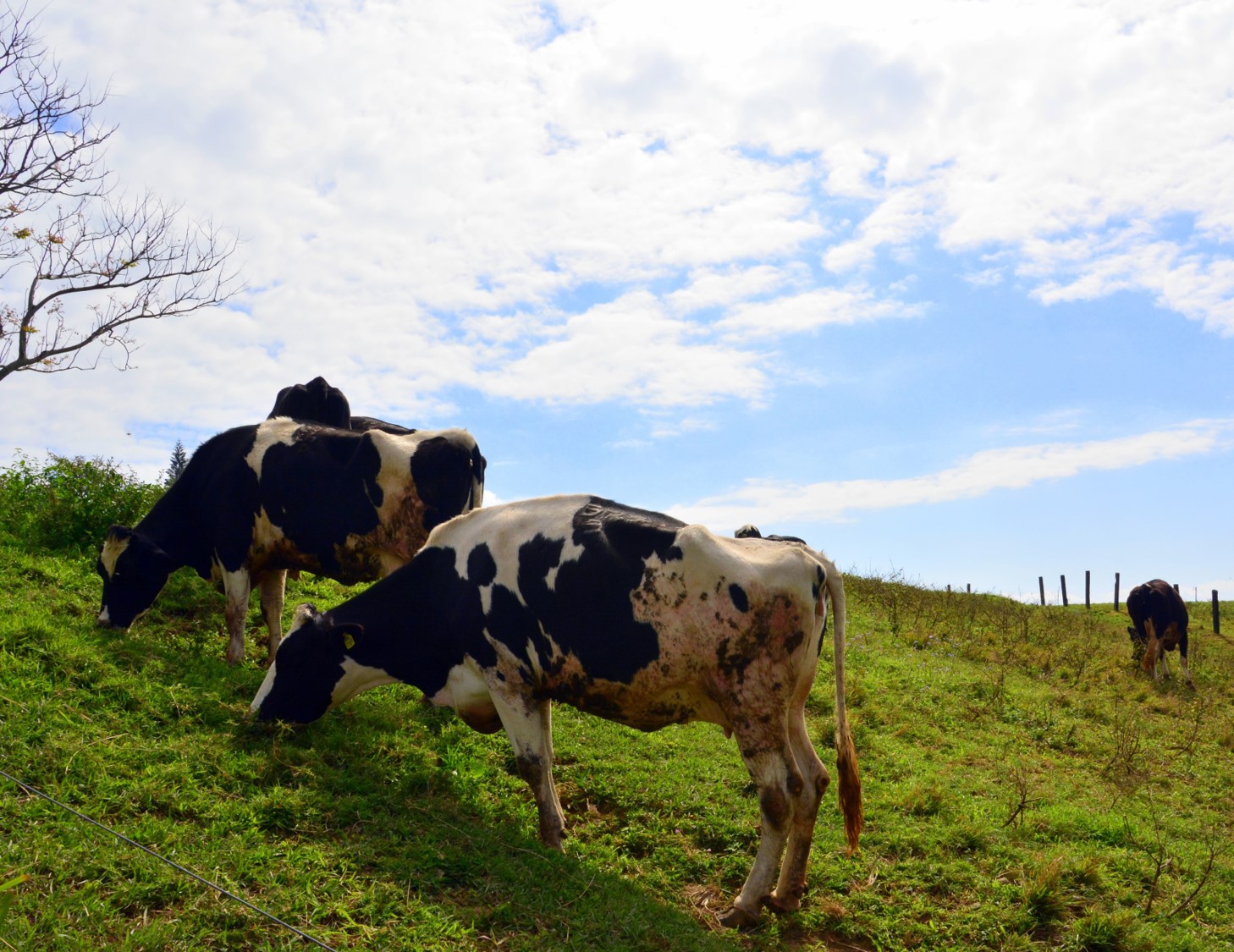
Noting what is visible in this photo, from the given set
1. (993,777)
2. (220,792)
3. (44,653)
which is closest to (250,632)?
(44,653)

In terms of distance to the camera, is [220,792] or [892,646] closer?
[220,792]

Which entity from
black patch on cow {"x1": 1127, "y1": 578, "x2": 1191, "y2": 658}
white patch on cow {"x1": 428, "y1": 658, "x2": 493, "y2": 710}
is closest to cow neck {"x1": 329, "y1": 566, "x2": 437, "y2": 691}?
white patch on cow {"x1": 428, "y1": 658, "x2": 493, "y2": 710}

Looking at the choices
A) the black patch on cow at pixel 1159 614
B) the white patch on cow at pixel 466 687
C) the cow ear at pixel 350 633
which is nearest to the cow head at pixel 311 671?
the cow ear at pixel 350 633

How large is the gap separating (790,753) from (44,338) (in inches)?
772

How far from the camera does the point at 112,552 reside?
400 inches

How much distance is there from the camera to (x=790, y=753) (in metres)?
6.30

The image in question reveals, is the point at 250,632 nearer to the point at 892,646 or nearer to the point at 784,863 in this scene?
the point at 784,863

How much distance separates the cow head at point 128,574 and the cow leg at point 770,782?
6996mm

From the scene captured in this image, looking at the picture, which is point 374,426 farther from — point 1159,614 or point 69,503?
point 1159,614

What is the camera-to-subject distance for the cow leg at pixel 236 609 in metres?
9.85

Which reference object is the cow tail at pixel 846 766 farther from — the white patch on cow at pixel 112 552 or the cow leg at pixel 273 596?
the white patch on cow at pixel 112 552

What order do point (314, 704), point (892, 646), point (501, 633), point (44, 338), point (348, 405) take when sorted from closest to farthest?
point (501, 633) → point (314, 704) → point (348, 405) → point (892, 646) → point (44, 338)

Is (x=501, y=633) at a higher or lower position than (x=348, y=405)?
lower

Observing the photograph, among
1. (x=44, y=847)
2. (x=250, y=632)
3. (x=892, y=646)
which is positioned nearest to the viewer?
(x=44, y=847)
